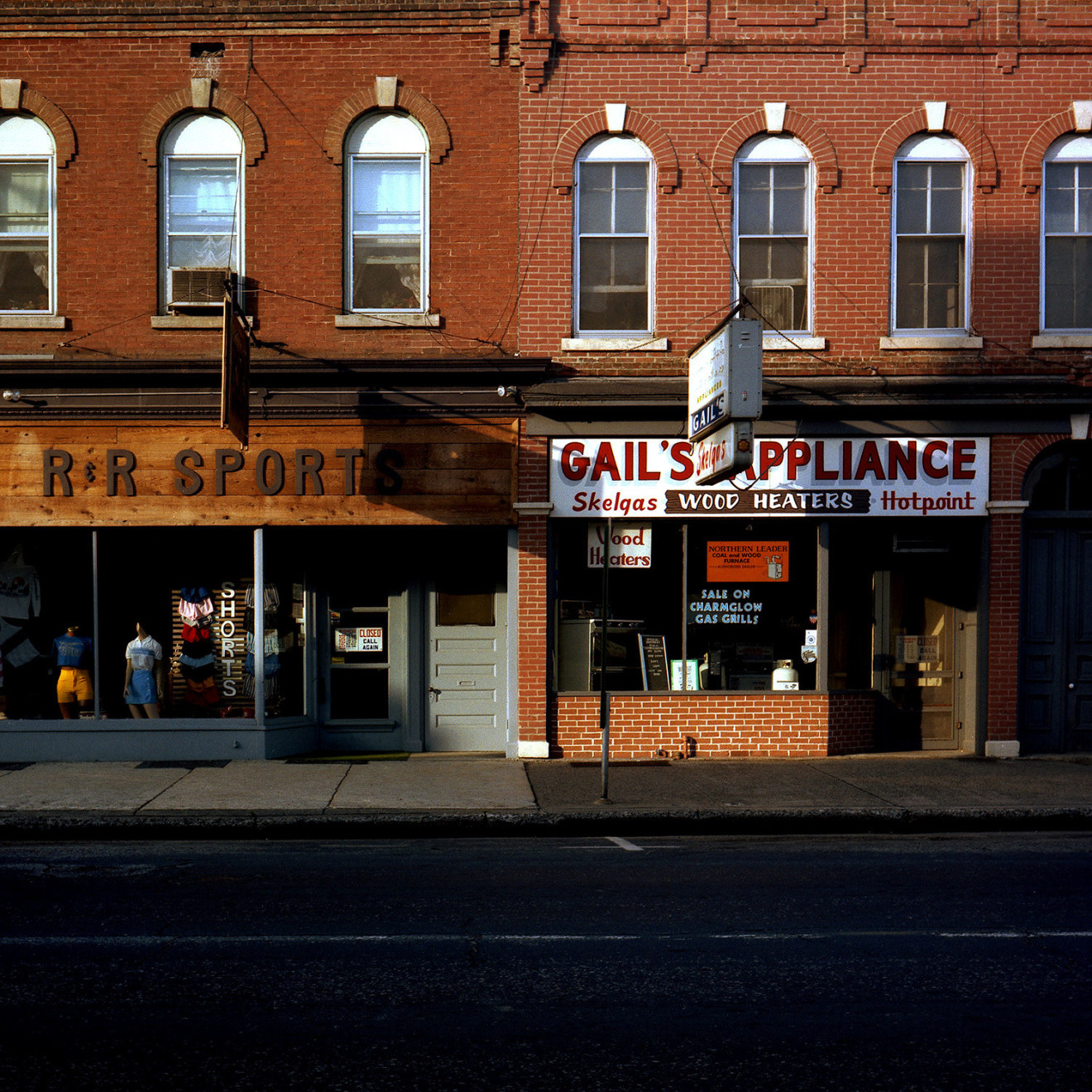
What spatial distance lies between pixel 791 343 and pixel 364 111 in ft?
19.0

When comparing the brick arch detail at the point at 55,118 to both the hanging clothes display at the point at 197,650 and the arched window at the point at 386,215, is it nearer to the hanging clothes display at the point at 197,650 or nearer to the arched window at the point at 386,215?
the arched window at the point at 386,215

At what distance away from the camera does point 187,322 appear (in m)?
13.1

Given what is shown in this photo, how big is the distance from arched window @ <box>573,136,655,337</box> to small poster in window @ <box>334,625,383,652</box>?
4557 millimetres

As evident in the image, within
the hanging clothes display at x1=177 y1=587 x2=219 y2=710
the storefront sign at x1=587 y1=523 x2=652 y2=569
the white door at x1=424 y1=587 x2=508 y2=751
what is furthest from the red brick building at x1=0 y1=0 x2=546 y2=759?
the storefront sign at x1=587 y1=523 x2=652 y2=569

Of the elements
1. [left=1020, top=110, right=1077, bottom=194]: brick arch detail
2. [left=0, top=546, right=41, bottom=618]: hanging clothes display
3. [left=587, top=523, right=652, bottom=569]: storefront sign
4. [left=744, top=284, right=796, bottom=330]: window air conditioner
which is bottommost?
[left=0, top=546, right=41, bottom=618]: hanging clothes display

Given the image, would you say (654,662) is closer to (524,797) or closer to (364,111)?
(524,797)

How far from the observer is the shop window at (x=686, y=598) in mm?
13414

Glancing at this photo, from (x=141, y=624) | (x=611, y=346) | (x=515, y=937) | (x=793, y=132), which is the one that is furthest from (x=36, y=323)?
(x=515, y=937)

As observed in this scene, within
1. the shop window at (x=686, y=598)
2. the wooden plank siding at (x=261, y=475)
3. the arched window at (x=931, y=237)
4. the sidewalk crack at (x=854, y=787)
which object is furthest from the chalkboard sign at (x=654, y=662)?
the arched window at (x=931, y=237)

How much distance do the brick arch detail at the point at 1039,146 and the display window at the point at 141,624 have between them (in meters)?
10.1

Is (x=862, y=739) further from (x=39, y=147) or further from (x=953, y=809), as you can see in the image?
(x=39, y=147)

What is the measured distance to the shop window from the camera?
13414 mm

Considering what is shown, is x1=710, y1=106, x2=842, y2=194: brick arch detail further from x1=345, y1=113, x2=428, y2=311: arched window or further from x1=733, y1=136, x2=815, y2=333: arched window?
x1=345, y1=113, x2=428, y2=311: arched window

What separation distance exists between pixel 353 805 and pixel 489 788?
1.58m
